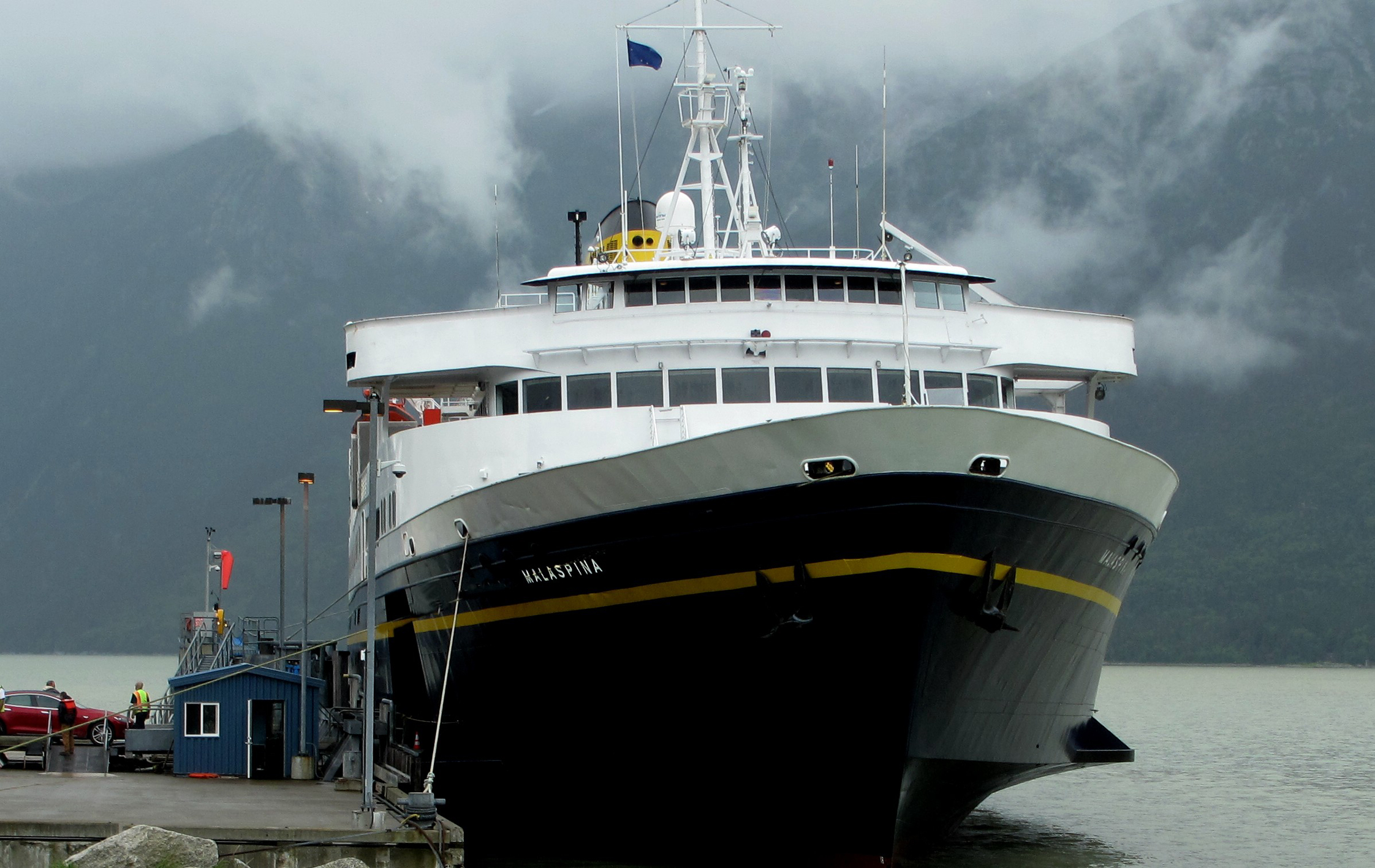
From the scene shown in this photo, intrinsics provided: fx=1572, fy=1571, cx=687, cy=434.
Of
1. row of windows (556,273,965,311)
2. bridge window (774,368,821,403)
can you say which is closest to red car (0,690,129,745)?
row of windows (556,273,965,311)

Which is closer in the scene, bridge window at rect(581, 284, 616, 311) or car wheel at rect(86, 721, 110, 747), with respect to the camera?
bridge window at rect(581, 284, 616, 311)

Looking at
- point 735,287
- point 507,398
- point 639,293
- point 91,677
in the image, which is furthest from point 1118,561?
point 91,677

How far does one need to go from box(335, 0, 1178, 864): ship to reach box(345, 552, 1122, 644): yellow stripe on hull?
32 mm

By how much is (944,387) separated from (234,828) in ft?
33.1

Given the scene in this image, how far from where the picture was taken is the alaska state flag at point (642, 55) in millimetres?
25156

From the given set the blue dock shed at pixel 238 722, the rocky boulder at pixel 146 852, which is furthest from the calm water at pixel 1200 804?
the blue dock shed at pixel 238 722

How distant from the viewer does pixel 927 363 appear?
66.3 feet

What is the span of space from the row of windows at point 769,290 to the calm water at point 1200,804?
7328 millimetres

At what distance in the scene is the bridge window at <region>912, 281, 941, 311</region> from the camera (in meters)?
20.9

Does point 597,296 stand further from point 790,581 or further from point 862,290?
point 790,581

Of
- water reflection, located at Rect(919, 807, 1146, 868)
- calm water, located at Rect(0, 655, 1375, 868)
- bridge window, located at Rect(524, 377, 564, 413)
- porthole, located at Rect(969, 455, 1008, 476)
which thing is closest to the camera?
porthole, located at Rect(969, 455, 1008, 476)

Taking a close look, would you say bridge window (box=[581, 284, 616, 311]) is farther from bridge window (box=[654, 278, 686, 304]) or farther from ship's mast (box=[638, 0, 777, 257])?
ship's mast (box=[638, 0, 777, 257])

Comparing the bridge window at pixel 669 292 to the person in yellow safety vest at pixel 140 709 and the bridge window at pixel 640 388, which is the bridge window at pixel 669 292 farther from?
the person in yellow safety vest at pixel 140 709

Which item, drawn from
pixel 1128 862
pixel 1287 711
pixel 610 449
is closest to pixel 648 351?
pixel 610 449
